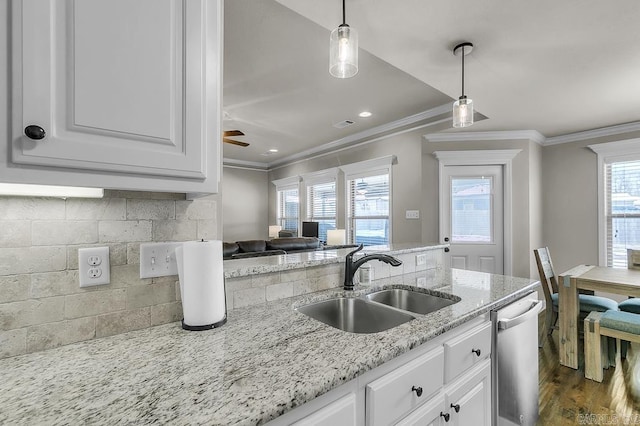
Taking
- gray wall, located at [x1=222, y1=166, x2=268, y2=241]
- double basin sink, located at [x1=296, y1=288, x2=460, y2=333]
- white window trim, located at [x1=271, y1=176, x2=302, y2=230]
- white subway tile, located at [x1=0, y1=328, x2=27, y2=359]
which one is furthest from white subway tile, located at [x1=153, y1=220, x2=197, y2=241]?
gray wall, located at [x1=222, y1=166, x2=268, y2=241]

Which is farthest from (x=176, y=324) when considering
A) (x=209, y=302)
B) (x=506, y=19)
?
(x=506, y=19)

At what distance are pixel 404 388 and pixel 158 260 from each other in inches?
35.5

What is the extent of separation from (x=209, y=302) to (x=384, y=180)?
4.07 meters

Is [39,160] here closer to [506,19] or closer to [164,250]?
[164,250]

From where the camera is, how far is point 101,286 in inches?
36.0

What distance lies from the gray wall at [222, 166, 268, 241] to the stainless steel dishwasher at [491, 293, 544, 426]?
619 cm

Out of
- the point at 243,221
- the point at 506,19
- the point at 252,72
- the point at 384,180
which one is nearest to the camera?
the point at 506,19

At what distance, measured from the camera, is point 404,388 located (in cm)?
92

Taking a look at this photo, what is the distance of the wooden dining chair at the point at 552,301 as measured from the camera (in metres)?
2.76

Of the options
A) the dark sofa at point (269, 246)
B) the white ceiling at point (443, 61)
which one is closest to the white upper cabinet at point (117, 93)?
the white ceiling at point (443, 61)

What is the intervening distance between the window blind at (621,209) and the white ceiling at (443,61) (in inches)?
25.1

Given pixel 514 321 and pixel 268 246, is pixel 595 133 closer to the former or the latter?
pixel 514 321

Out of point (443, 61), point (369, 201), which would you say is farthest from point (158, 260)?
point (369, 201)

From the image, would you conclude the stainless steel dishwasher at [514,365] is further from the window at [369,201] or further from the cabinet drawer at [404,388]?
the window at [369,201]
